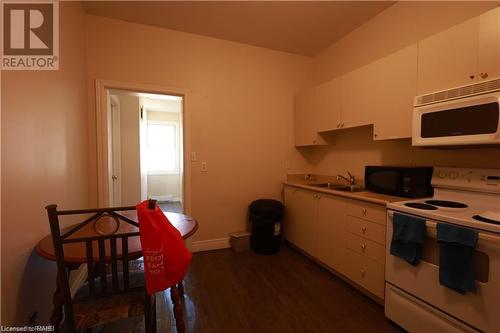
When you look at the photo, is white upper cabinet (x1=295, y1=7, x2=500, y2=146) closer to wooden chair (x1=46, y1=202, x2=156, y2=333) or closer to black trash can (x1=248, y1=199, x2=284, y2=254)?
black trash can (x1=248, y1=199, x2=284, y2=254)

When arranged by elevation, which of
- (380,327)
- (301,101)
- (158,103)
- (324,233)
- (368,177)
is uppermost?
(158,103)

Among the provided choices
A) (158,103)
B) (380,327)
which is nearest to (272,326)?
(380,327)

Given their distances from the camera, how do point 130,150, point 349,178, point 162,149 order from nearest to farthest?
point 349,178
point 130,150
point 162,149

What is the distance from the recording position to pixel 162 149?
6.11m

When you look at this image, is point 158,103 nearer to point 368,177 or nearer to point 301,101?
point 301,101

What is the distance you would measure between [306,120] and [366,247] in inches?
68.7

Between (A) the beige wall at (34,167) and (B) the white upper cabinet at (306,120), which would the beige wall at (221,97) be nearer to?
(B) the white upper cabinet at (306,120)

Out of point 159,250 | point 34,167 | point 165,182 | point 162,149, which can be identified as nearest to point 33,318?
point 34,167

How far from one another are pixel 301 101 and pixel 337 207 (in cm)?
161

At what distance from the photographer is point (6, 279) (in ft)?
3.40

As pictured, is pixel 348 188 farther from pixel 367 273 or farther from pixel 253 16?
pixel 253 16

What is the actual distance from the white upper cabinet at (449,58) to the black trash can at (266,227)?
1.87 meters

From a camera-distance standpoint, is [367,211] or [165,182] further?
[165,182]

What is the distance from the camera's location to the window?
5970 millimetres
